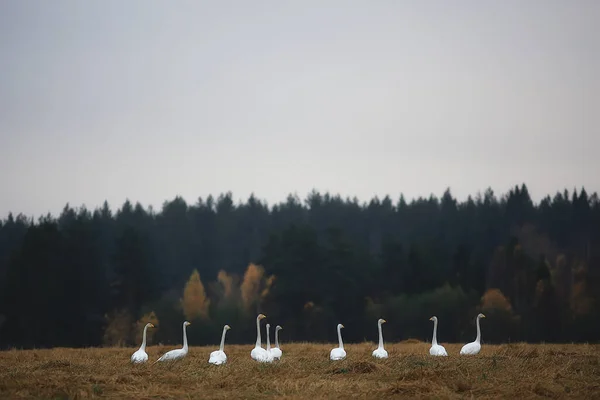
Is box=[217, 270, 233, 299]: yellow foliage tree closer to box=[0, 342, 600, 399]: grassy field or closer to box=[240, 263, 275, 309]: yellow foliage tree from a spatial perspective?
box=[240, 263, 275, 309]: yellow foliage tree

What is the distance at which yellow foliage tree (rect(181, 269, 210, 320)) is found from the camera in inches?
3250

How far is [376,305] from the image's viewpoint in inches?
3012

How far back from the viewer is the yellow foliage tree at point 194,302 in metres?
82.6

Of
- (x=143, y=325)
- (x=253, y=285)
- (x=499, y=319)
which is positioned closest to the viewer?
(x=499, y=319)

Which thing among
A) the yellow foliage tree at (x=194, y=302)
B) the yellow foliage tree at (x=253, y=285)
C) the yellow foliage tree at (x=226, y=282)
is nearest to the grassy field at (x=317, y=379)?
the yellow foliage tree at (x=194, y=302)

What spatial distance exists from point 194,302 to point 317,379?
65.9 meters

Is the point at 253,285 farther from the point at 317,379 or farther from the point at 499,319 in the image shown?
the point at 317,379

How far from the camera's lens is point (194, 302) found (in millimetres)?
85875

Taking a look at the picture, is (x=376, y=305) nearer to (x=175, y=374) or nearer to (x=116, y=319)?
Answer: (x=116, y=319)

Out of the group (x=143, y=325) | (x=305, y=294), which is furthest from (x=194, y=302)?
(x=305, y=294)

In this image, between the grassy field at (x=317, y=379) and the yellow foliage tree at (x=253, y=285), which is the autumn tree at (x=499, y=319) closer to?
the yellow foliage tree at (x=253, y=285)

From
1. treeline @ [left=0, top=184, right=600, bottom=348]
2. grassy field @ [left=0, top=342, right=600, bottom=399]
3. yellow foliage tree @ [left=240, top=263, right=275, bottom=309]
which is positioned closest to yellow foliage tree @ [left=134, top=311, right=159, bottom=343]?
treeline @ [left=0, top=184, right=600, bottom=348]

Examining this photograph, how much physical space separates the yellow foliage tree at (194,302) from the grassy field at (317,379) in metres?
57.0

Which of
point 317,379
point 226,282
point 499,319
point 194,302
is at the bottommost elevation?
point 499,319
